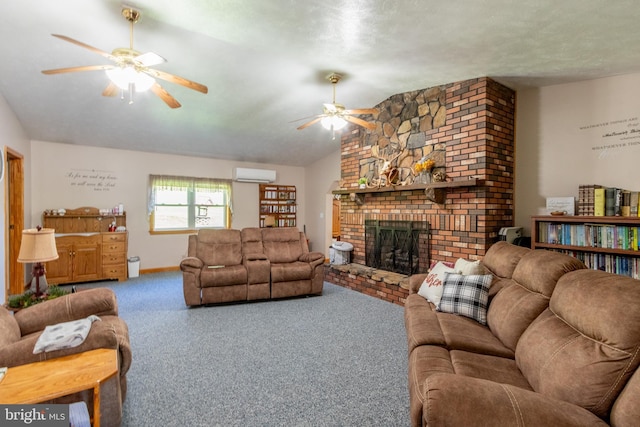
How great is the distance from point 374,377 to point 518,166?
10.5 ft

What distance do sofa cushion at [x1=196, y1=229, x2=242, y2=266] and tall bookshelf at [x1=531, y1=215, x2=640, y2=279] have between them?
12.1 ft

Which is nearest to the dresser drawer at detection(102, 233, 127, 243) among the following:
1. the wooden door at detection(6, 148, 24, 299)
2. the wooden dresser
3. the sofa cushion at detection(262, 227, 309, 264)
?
the wooden dresser

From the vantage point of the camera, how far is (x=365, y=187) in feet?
16.3

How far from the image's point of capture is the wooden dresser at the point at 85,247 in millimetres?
4891

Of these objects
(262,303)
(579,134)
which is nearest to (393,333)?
(262,303)

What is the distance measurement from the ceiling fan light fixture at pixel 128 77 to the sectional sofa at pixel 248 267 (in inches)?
83.2

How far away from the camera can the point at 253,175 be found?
6.89 m

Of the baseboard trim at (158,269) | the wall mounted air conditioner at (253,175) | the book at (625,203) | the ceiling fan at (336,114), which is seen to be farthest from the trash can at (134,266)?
the book at (625,203)

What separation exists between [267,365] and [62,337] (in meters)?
1.38

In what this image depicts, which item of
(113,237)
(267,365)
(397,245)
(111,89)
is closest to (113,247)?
(113,237)

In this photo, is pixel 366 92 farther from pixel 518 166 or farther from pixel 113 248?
pixel 113 248

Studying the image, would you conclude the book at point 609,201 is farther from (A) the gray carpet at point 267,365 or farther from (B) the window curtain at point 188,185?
(B) the window curtain at point 188,185

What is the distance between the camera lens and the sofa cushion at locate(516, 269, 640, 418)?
1.13 metres

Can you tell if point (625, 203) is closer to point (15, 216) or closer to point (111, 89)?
point (111, 89)
